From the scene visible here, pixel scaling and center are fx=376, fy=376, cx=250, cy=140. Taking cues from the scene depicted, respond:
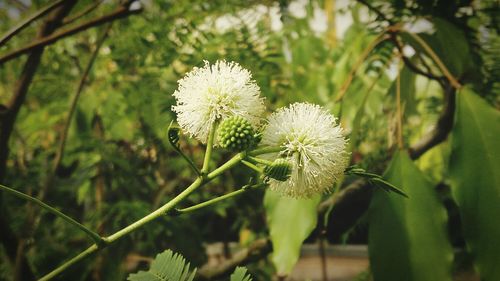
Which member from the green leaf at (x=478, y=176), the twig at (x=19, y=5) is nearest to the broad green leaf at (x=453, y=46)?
the green leaf at (x=478, y=176)

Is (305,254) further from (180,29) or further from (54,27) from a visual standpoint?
(54,27)

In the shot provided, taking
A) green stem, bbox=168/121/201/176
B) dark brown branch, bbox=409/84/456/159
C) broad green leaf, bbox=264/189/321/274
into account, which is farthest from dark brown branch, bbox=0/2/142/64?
dark brown branch, bbox=409/84/456/159

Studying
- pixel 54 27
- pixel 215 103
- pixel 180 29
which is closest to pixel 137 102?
pixel 180 29

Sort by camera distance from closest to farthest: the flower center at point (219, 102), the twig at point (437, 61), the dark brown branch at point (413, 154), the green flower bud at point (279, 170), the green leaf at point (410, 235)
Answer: the green flower bud at point (279, 170) < the flower center at point (219, 102) < the green leaf at point (410, 235) < the twig at point (437, 61) < the dark brown branch at point (413, 154)

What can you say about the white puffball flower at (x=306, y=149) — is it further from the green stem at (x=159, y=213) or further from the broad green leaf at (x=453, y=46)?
the broad green leaf at (x=453, y=46)

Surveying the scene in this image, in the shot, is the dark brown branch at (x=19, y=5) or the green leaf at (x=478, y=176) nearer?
the green leaf at (x=478, y=176)

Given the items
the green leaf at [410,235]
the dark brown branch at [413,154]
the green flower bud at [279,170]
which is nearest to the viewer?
the green flower bud at [279,170]

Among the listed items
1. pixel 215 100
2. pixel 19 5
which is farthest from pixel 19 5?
pixel 215 100
